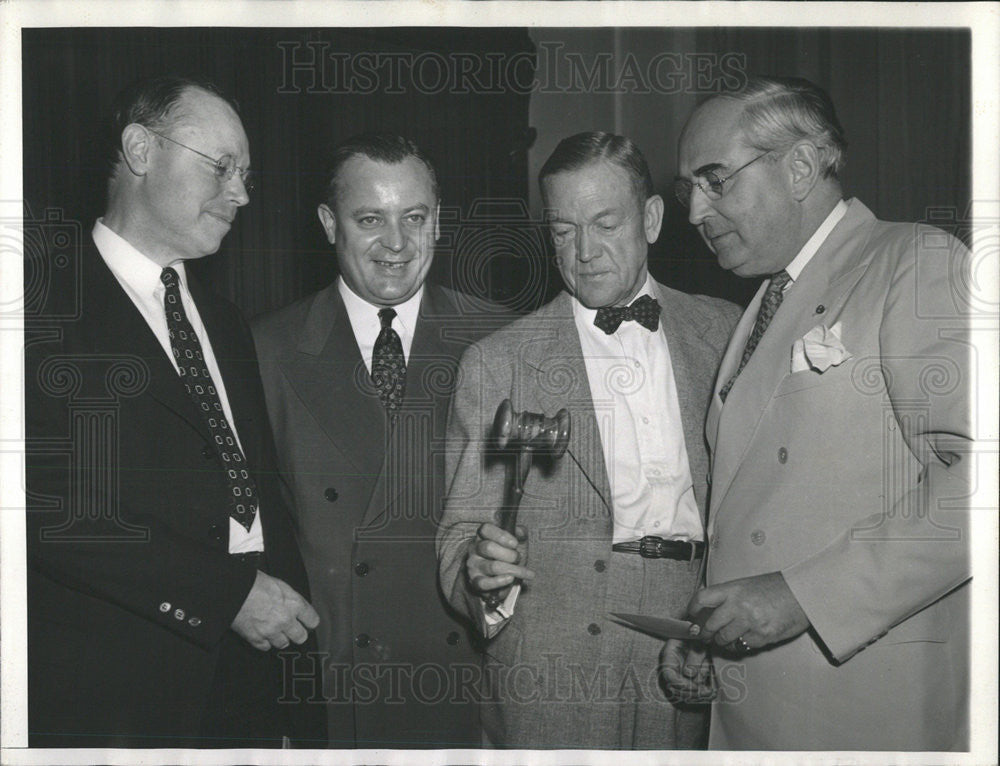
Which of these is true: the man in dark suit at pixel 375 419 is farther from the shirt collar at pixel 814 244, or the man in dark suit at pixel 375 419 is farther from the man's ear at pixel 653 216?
the shirt collar at pixel 814 244

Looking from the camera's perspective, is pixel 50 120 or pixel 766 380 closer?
pixel 766 380

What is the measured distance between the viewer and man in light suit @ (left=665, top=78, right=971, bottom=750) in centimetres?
295

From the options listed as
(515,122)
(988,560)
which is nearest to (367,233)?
(515,122)

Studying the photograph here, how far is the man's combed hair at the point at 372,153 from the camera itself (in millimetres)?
3131

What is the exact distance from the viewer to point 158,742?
124 inches

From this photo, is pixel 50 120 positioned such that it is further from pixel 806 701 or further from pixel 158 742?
pixel 806 701

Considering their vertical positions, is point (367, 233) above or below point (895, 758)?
above

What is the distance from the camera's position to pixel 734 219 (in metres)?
3.08

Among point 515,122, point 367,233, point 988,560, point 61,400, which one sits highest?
point 515,122

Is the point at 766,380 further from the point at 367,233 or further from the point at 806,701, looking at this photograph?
the point at 367,233

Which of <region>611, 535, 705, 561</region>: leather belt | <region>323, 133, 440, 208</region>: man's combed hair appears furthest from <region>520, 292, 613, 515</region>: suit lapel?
<region>323, 133, 440, 208</region>: man's combed hair

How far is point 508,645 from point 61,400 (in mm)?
1493

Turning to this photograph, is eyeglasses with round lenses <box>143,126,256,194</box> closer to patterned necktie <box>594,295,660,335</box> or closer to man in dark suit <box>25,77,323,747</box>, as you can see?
man in dark suit <box>25,77,323,747</box>

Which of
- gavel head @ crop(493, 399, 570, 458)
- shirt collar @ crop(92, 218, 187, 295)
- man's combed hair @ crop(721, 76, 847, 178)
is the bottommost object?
gavel head @ crop(493, 399, 570, 458)
